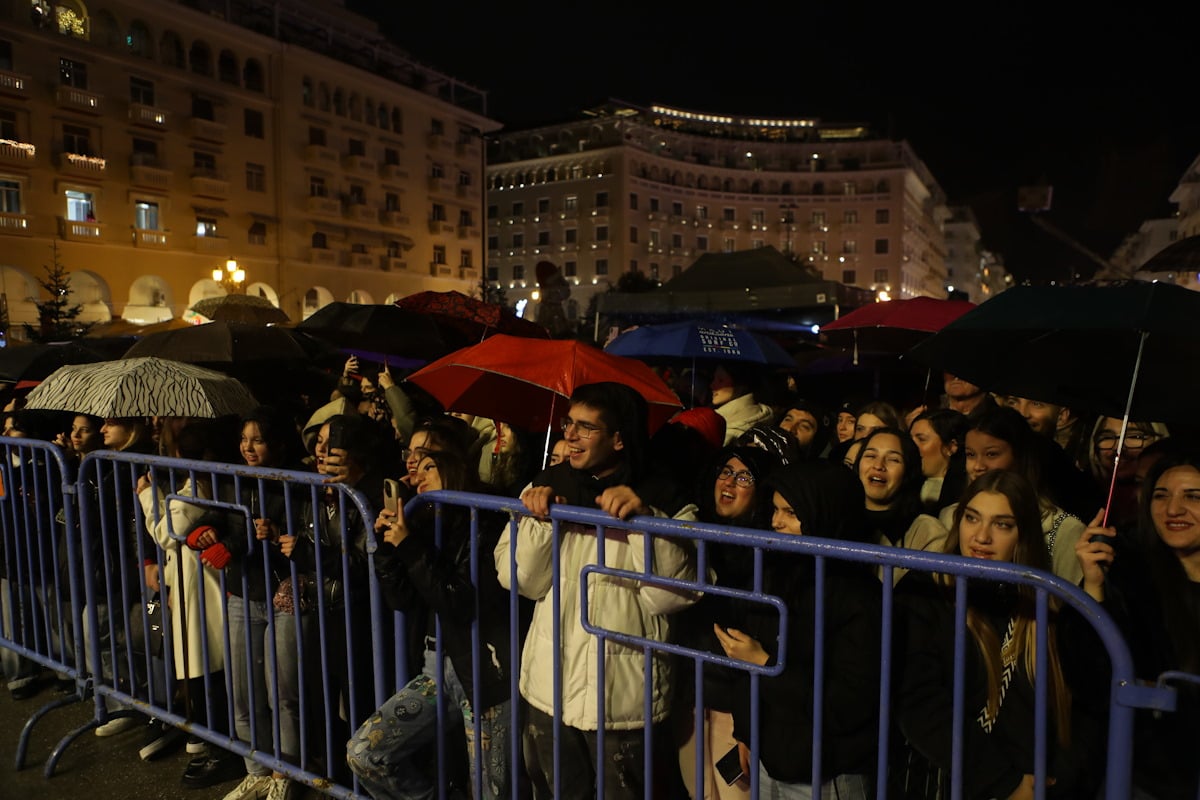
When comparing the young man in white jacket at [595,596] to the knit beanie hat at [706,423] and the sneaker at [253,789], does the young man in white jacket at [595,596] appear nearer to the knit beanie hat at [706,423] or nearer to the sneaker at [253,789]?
the sneaker at [253,789]

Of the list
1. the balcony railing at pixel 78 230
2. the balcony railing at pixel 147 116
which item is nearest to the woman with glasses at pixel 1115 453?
the balcony railing at pixel 78 230

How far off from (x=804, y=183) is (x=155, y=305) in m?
66.2

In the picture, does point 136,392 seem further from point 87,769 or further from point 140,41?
point 140,41

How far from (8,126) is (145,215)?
5613 mm

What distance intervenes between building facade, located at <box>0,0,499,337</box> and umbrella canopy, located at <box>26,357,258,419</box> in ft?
97.0

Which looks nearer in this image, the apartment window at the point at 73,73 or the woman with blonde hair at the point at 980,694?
the woman with blonde hair at the point at 980,694

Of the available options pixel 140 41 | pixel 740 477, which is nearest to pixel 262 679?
pixel 740 477

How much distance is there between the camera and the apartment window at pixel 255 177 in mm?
36625

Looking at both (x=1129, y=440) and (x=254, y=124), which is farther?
(x=254, y=124)

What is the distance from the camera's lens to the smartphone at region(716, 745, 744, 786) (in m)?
2.66

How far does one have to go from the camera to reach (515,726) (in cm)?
285

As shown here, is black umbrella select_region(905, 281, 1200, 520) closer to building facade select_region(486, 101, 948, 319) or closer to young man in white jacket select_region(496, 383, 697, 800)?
young man in white jacket select_region(496, 383, 697, 800)

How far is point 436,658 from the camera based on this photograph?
3.08 meters

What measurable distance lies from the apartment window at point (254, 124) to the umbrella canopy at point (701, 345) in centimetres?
3611
